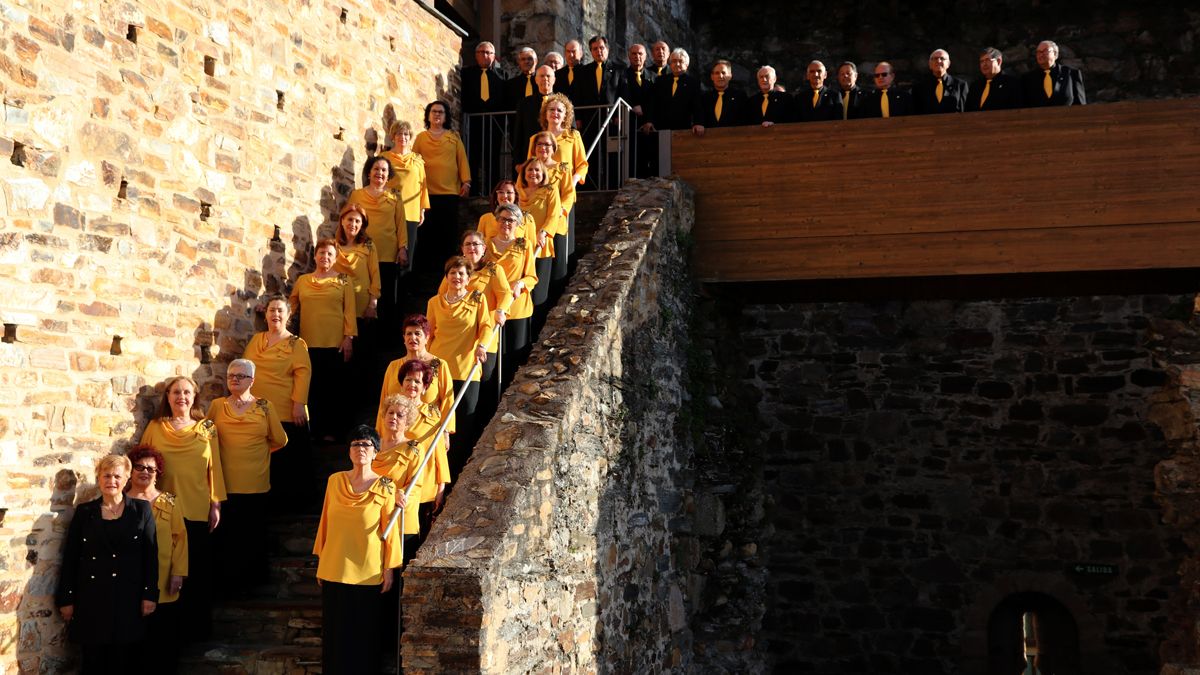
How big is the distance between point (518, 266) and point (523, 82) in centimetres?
320

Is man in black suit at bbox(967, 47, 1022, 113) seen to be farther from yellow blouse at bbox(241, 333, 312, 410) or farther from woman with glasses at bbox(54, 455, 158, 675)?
woman with glasses at bbox(54, 455, 158, 675)

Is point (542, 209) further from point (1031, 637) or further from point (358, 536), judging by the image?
point (1031, 637)

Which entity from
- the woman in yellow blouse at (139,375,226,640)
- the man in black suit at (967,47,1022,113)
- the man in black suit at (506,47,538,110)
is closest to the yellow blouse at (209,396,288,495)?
the woman in yellow blouse at (139,375,226,640)

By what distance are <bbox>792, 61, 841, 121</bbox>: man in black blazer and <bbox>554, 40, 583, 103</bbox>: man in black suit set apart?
167 cm

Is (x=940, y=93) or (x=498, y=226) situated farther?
(x=940, y=93)

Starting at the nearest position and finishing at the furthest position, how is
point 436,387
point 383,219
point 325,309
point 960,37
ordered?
point 436,387 < point 325,309 < point 383,219 < point 960,37

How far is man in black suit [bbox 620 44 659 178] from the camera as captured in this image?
10.4 metres

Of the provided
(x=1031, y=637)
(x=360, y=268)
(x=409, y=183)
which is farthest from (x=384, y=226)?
(x=1031, y=637)

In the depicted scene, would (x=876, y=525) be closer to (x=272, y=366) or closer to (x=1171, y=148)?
(x=1171, y=148)

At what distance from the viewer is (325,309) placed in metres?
8.33

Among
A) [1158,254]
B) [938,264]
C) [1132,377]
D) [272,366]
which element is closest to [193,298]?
[272,366]

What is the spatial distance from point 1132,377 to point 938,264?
15.5ft

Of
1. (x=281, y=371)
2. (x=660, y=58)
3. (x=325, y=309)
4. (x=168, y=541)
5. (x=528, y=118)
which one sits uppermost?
(x=660, y=58)

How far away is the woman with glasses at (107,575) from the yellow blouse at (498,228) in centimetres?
265
